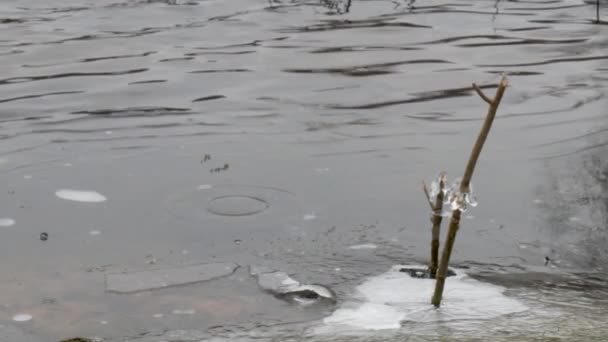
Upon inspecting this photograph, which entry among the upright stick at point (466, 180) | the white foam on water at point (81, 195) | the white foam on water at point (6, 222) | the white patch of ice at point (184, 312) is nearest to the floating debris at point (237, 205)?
the white foam on water at point (81, 195)

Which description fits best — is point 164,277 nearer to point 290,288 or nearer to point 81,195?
point 290,288

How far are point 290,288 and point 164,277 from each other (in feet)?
2.03

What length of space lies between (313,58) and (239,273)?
5.57m

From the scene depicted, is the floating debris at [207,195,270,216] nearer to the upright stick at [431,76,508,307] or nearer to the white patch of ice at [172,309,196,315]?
the white patch of ice at [172,309,196,315]

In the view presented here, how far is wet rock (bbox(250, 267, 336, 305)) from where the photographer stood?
4176 mm

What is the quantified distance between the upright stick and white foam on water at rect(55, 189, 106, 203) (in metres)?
2.50

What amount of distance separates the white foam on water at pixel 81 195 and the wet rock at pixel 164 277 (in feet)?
3.91

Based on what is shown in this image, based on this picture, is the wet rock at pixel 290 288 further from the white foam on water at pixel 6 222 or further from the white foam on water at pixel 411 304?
the white foam on water at pixel 6 222

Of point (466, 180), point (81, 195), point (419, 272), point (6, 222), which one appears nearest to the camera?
point (466, 180)

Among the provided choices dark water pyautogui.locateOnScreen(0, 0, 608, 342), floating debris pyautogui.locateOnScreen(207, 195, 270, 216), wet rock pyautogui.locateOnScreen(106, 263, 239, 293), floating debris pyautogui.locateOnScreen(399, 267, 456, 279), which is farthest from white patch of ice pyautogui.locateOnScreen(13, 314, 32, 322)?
floating debris pyautogui.locateOnScreen(399, 267, 456, 279)

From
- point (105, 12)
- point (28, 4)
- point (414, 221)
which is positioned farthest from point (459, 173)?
point (28, 4)

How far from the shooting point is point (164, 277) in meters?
4.50

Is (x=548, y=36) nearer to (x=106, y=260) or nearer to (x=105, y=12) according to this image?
(x=105, y=12)

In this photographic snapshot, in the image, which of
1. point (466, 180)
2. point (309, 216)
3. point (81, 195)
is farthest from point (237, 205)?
point (466, 180)
